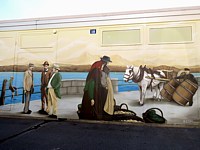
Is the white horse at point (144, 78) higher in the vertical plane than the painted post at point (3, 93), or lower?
higher

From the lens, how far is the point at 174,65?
16.9 feet

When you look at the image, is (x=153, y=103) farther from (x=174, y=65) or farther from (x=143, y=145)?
(x=143, y=145)

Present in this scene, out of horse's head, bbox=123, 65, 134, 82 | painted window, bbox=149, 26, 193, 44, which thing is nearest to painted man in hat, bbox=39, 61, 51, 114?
horse's head, bbox=123, 65, 134, 82

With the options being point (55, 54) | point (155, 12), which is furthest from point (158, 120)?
point (55, 54)

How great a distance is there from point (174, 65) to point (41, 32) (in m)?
4.49

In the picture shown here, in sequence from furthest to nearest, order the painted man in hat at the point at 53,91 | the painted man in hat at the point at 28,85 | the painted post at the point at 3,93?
the painted post at the point at 3,93, the painted man in hat at the point at 28,85, the painted man in hat at the point at 53,91

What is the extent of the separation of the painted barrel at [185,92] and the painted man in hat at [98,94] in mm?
1890

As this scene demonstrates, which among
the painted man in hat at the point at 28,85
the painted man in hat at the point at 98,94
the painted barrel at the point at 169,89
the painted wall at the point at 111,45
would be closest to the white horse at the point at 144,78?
the painted barrel at the point at 169,89

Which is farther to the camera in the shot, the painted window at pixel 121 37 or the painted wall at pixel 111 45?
the painted window at pixel 121 37

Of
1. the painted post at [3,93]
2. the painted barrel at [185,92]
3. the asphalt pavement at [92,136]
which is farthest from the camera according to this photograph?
the painted post at [3,93]

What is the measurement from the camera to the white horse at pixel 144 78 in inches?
205

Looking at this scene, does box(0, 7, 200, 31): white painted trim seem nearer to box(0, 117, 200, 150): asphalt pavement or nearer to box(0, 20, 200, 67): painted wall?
box(0, 20, 200, 67): painted wall

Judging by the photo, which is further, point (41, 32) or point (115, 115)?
point (41, 32)

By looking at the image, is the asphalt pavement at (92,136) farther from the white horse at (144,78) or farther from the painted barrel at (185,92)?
the white horse at (144,78)
